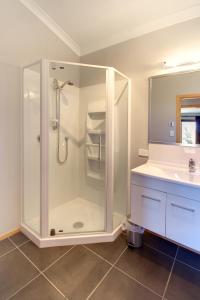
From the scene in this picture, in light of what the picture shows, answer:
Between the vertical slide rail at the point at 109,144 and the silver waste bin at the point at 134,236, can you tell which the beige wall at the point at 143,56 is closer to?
the vertical slide rail at the point at 109,144

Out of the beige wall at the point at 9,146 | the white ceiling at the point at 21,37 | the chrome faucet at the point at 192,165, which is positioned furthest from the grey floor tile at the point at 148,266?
the white ceiling at the point at 21,37

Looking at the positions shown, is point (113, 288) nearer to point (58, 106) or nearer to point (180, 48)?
point (58, 106)

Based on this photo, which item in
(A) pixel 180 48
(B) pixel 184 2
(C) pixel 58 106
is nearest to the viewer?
(B) pixel 184 2

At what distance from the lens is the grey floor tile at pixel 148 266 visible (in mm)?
1414

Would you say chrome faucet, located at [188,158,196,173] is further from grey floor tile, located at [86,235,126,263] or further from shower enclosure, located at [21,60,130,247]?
grey floor tile, located at [86,235,126,263]

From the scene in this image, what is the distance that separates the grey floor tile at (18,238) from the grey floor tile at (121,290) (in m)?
1.02

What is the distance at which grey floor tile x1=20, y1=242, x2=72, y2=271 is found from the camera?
160 cm

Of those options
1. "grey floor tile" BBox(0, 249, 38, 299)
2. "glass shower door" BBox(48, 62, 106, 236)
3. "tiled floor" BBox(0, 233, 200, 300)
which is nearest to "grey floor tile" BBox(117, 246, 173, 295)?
"tiled floor" BBox(0, 233, 200, 300)

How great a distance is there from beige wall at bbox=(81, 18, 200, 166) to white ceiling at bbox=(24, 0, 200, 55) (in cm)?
9

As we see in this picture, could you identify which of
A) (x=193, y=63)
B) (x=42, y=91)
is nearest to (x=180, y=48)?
(x=193, y=63)

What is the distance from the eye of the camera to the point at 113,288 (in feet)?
4.45

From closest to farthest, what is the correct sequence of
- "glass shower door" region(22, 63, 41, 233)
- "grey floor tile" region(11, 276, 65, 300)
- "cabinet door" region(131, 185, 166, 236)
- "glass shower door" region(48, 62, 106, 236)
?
"grey floor tile" region(11, 276, 65, 300) < "cabinet door" region(131, 185, 166, 236) < "glass shower door" region(22, 63, 41, 233) < "glass shower door" region(48, 62, 106, 236)

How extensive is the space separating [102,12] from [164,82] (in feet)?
3.46

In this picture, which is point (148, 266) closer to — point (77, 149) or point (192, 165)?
point (192, 165)
